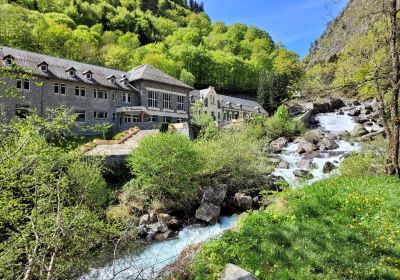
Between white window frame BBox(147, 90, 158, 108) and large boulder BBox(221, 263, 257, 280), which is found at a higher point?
white window frame BBox(147, 90, 158, 108)

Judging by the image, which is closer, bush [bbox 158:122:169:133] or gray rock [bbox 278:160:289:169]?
gray rock [bbox 278:160:289:169]

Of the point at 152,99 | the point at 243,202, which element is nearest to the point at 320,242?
the point at 243,202

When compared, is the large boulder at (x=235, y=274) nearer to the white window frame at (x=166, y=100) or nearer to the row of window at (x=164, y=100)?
the row of window at (x=164, y=100)

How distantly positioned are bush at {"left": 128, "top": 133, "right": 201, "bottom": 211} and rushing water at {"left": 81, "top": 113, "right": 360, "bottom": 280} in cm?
273

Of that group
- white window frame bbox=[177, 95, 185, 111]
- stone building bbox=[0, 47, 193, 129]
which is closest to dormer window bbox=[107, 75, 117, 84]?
stone building bbox=[0, 47, 193, 129]

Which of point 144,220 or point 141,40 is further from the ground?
point 141,40

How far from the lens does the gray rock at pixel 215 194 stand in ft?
68.9

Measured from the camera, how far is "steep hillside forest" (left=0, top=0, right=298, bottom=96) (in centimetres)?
5853

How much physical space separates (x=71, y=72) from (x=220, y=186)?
20.8 meters

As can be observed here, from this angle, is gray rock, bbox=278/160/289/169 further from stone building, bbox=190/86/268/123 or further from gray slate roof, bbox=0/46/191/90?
stone building, bbox=190/86/268/123

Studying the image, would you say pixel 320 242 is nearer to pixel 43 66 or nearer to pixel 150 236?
pixel 150 236

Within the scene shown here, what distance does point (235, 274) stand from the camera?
6727 millimetres

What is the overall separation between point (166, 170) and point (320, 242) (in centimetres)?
1355

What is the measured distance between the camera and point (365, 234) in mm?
8586
